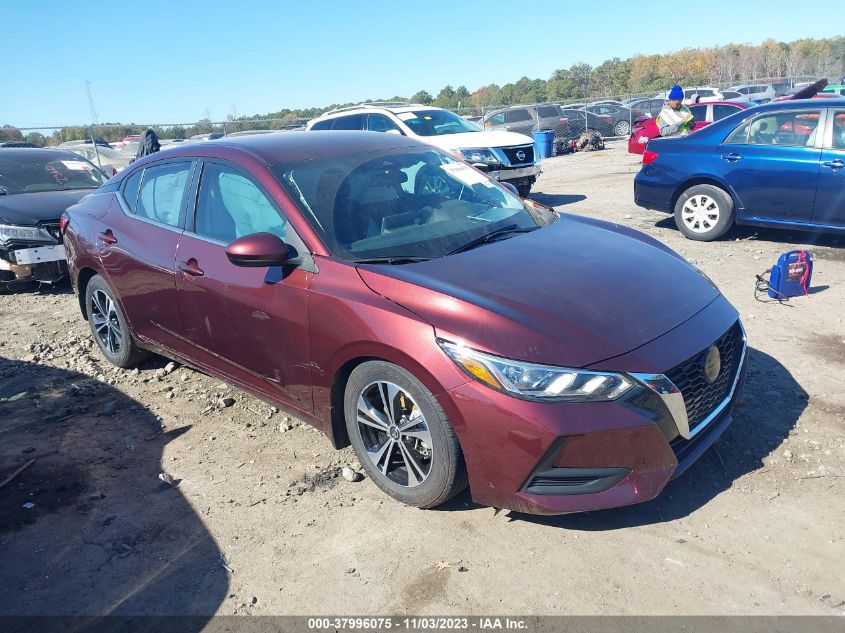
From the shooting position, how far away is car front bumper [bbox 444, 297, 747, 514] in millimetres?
2705

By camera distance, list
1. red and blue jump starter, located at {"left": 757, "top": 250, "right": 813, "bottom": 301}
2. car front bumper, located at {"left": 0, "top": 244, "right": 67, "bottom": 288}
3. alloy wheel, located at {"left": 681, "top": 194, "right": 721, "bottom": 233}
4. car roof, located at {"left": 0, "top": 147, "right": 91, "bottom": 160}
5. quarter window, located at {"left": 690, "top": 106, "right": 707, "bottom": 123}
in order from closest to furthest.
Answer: red and blue jump starter, located at {"left": 757, "top": 250, "right": 813, "bottom": 301} < car front bumper, located at {"left": 0, "top": 244, "right": 67, "bottom": 288} < alloy wheel, located at {"left": 681, "top": 194, "right": 721, "bottom": 233} < car roof, located at {"left": 0, "top": 147, "right": 91, "bottom": 160} < quarter window, located at {"left": 690, "top": 106, "right": 707, "bottom": 123}

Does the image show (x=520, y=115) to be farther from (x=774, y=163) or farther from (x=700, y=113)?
(x=774, y=163)

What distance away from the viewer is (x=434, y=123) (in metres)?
12.5

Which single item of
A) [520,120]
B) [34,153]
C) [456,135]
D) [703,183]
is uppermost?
[34,153]

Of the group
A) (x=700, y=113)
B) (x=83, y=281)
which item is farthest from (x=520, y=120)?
(x=83, y=281)

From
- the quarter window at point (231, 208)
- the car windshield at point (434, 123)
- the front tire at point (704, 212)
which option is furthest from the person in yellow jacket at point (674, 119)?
the quarter window at point (231, 208)

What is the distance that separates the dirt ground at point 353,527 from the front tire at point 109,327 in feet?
1.66

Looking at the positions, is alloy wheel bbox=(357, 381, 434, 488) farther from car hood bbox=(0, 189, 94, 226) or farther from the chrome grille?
car hood bbox=(0, 189, 94, 226)

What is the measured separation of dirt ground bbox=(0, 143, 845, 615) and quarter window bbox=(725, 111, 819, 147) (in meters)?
3.56

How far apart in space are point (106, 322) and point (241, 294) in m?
2.26

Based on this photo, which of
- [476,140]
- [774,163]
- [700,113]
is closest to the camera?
[774,163]

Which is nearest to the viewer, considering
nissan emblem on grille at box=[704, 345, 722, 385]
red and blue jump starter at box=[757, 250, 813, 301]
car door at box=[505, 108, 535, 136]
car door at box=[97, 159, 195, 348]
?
nissan emblem on grille at box=[704, 345, 722, 385]

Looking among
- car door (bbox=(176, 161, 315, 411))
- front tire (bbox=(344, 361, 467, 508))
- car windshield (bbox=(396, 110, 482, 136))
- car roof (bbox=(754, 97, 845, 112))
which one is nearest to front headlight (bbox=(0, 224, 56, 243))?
car door (bbox=(176, 161, 315, 411))

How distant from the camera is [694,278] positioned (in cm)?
362
